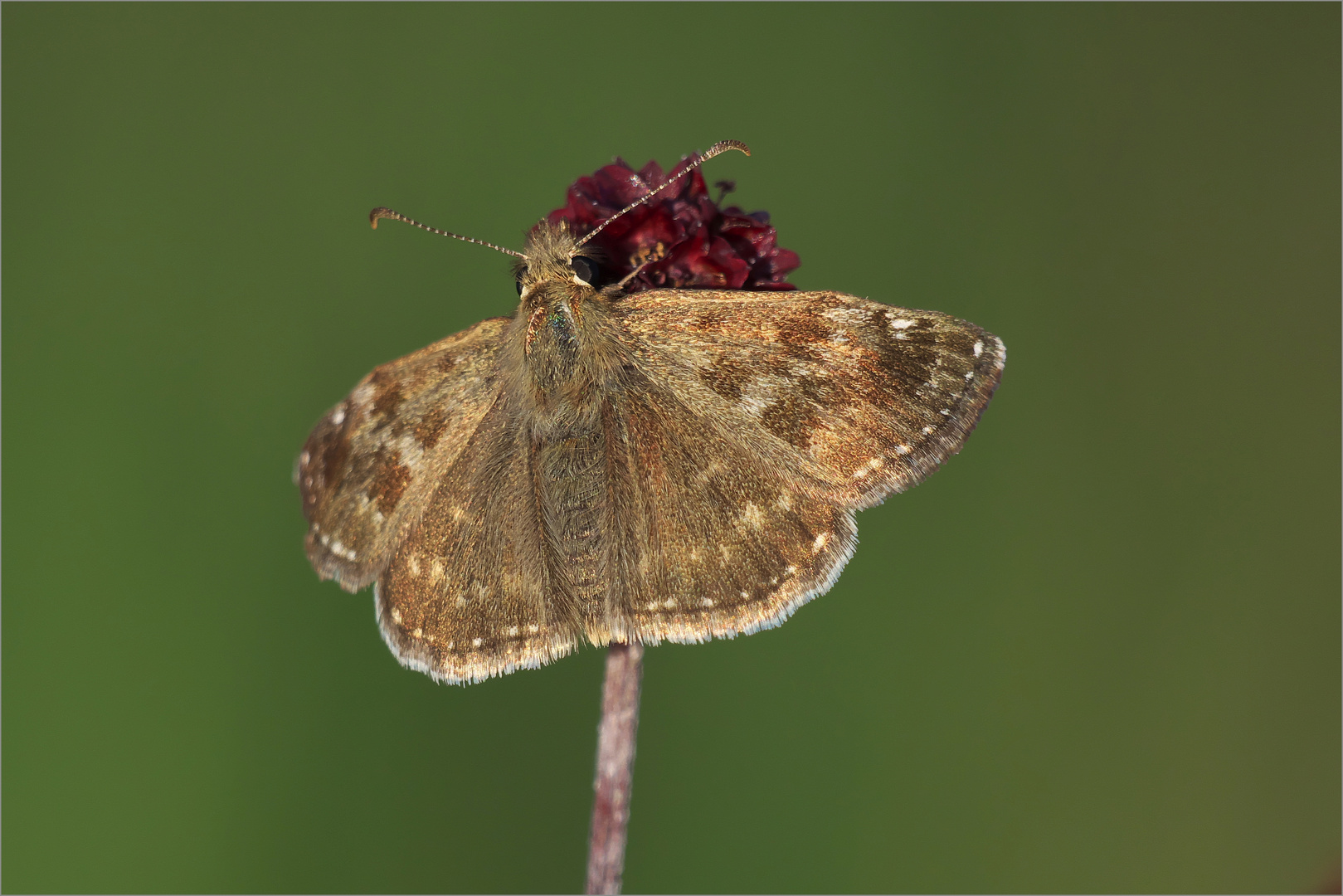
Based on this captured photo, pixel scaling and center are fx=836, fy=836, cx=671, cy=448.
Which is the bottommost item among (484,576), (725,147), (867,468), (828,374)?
(484,576)

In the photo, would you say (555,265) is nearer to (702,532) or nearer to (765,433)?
(765,433)

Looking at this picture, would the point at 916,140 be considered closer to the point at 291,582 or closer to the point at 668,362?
the point at 668,362

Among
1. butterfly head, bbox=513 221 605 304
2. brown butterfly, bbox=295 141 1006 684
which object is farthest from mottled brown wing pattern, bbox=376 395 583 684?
butterfly head, bbox=513 221 605 304

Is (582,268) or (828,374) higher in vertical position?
(582,268)

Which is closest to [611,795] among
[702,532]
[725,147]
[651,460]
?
[702,532]

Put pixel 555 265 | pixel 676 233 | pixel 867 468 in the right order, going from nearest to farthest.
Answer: pixel 867 468, pixel 555 265, pixel 676 233

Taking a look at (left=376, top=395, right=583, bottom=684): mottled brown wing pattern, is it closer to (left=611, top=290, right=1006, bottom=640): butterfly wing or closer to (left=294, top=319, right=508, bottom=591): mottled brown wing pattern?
(left=294, top=319, right=508, bottom=591): mottled brown wing pattern

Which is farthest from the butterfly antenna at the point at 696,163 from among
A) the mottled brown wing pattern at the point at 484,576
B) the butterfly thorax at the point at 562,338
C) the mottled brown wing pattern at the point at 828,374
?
the mottled brown wing pattern at the point at 484,576
